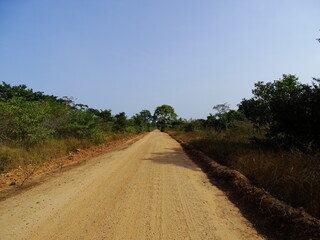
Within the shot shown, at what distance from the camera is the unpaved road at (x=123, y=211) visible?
11.5ft

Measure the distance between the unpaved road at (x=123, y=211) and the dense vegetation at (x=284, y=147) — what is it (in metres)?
1.38

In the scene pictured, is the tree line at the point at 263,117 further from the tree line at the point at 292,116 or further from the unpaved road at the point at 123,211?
the unpaved road at the point at 123,211

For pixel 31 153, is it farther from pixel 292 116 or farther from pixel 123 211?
pixel 292 116

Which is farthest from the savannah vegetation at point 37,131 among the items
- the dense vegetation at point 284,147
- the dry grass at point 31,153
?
the dense vegetation at point 284,147

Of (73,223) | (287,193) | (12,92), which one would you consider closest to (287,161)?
(287,193)

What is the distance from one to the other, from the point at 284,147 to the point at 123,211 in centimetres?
824

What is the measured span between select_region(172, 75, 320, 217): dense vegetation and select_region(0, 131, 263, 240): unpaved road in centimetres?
138

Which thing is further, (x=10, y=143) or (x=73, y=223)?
(x=10, y=143)

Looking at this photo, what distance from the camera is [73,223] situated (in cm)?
383

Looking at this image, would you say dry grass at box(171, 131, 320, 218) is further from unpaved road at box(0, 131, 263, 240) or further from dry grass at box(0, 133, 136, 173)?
dry grass at box(0, 133, 136, 173)

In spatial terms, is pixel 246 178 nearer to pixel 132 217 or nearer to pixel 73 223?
pixel 132 217

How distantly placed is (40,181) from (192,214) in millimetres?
5252

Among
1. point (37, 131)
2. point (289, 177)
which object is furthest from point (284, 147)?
point (37, 131)

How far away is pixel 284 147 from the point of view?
31.2 feet
